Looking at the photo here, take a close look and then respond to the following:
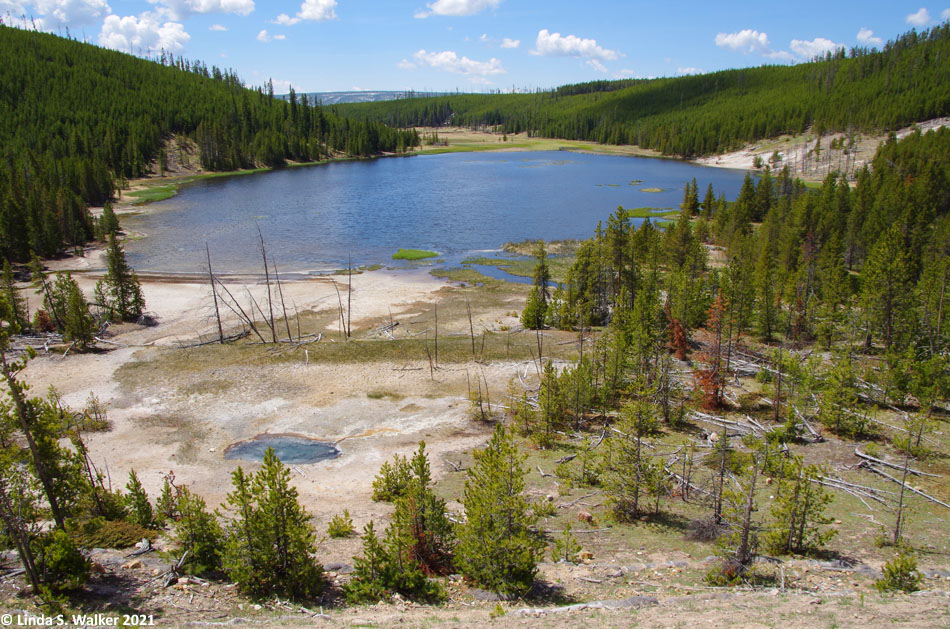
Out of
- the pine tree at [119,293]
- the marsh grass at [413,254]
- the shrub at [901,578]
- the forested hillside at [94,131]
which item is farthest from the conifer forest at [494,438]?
the forested hillside at [94,131]

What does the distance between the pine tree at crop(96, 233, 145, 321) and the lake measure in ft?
59.4

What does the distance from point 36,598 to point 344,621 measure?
718 cm

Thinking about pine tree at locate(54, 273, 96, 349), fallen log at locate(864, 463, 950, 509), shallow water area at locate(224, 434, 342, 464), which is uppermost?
pine tree at locate(54, 273, 96, 349)

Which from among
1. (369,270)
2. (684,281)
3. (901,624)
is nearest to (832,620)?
(901,624)

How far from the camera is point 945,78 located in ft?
531

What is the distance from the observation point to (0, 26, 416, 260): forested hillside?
74.5 m

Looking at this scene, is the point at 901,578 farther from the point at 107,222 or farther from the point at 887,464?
the point at 107,222

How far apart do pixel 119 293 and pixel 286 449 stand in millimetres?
27062

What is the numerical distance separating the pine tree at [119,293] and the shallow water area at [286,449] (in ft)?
80.2

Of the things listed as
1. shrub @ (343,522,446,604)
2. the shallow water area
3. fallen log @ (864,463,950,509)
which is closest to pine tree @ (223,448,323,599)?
shrub @ (343,522,446,604)

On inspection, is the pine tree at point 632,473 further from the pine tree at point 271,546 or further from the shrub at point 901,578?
the pine tree at point 271,546

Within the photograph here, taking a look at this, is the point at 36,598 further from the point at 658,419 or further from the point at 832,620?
the point at 658,419

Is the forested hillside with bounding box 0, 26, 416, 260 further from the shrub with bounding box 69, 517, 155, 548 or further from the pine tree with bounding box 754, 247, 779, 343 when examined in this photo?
the pine tree with bounding box 754, 247, 779, 343

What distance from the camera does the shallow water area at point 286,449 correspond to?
86.1 ft
